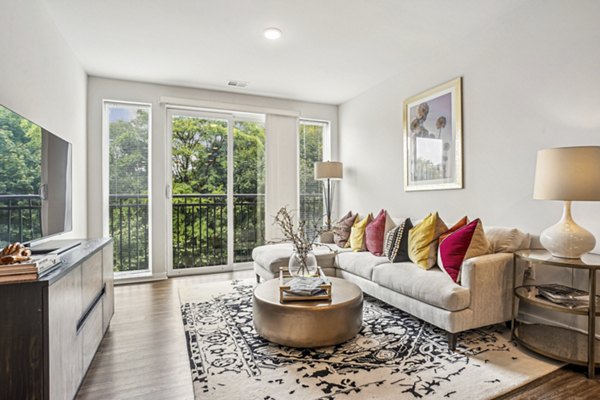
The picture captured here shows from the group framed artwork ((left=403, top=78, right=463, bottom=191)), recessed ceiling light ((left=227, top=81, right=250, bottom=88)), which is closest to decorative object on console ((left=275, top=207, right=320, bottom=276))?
framed artwork ((left=403, top=78, right=463, bottom=191))

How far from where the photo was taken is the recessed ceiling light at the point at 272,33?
3014 mm

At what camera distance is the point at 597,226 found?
7.43ft

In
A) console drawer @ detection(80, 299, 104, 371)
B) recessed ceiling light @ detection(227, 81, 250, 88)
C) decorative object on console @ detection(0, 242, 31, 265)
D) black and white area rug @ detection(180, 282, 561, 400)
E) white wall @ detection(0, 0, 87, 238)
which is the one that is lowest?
black and white area rug @ detection(180, 282, 561, 400)

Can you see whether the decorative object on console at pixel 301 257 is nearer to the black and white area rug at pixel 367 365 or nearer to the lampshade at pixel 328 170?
the black and white area rug at pixel 367 365

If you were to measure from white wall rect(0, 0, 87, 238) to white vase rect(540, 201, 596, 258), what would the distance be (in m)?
3.46

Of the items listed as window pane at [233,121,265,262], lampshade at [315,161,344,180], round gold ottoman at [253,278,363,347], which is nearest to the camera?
round gold ottoman at [253,278,363,347]

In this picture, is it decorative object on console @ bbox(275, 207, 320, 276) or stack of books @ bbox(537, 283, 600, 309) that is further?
decorative object on console @ bbox(275, 207, 320, 276)

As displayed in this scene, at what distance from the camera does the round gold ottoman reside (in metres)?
2.17

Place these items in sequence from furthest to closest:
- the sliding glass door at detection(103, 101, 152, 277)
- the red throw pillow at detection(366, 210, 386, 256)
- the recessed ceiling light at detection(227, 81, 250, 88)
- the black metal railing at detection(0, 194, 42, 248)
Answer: the recessed ceiling light at detection(227, 81, 250, 88)
the sliding glass door at detection(103, 101, 152, 277)
the red throw pillow at detection(366, 210, 386, 256)
the black metal railing at detection(0, 194, 42, 248)

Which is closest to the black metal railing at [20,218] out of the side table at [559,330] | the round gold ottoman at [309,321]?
the round gold ottoman at [309,321]

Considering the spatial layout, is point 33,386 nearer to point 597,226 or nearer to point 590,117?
point 597,226

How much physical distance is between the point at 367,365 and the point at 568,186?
1.64 metres

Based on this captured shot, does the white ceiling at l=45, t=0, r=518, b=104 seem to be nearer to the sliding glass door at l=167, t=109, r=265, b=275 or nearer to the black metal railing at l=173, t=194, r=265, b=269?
the sliding glass door at l=167, t=109, r=265, b=275

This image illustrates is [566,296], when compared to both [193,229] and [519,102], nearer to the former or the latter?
[519,102]
